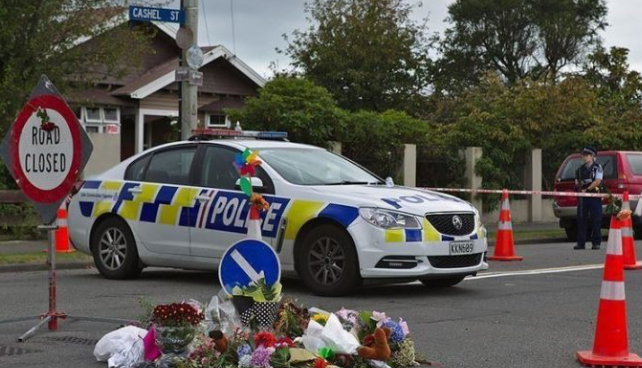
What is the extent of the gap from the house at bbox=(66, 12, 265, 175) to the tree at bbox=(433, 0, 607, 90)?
85.4ft

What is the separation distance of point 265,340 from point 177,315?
1.84 feet

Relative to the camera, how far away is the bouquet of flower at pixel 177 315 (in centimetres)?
649

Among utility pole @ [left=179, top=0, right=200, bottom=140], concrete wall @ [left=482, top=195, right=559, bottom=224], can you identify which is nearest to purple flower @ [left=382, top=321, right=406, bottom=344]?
utility pole @ [left=179, top=0, right=200, bottom=140]

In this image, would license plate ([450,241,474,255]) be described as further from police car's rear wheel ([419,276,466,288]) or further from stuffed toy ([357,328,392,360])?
stuffed toy ([357,328,392,360])

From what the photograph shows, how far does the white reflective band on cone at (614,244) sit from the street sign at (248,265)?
234cm

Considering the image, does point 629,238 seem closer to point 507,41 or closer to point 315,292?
point 315,292

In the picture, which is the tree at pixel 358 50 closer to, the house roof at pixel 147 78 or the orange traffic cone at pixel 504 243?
the house roof at pixel 147 78

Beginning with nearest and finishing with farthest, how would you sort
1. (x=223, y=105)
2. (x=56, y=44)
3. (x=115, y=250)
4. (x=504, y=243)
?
(x=115, y=250) < (x=504, y=243) < (x=56, y=44) < (x=223, y=105)

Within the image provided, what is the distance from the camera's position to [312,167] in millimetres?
11367

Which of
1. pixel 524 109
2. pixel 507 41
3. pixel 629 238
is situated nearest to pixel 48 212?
pixel 629 238

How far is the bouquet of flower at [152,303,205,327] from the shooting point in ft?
21.3

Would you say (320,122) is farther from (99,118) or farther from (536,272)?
(99,118)

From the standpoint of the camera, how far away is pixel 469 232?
10656 mm

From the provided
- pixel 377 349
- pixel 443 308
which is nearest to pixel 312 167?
pixel 443 308
